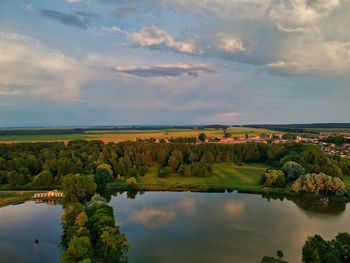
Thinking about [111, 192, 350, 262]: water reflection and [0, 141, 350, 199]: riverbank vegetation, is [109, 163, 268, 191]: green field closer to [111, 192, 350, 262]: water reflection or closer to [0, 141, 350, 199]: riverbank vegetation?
[0, 141, 350, 199]: riverbank vegetation

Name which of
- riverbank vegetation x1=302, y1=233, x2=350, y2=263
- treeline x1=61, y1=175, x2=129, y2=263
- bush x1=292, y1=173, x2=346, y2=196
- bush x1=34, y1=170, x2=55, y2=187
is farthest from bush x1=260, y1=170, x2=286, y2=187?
bush x1=34, y1=170, x2=55, y2=187

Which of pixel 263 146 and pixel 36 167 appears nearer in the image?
pixel 36 167

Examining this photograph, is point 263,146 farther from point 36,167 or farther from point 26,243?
point 26,243

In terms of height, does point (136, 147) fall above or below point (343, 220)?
above

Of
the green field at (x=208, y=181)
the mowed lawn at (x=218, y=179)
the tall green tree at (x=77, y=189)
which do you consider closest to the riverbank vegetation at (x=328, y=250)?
the tall green tree at (x=77, y=189)

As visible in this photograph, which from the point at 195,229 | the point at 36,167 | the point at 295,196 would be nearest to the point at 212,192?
the point at 295,196

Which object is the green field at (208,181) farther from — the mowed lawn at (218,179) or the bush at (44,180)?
the bush at (44,180)

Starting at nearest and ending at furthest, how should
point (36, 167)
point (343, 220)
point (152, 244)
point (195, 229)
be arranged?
1. point (152, 244)
2. point (195, 229)
3. point (343, 220)
4. point (36, 167)
